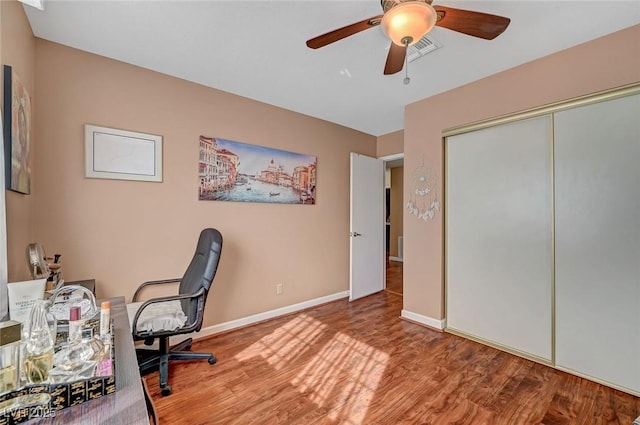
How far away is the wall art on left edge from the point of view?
4.56 feet

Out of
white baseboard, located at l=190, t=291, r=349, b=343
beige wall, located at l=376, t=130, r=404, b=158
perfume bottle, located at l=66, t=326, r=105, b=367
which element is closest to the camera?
perfume bottle, located at l=66, t=326, r=105, b=367

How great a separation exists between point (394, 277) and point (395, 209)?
2293 millimetres

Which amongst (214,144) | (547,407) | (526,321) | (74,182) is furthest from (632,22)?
(74,182)

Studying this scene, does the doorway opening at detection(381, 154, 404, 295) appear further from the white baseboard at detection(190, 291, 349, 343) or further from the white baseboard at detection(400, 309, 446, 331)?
the white baseboard at detection(400, 309, 446, 331)

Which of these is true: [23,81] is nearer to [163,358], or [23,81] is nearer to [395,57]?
[163,358]

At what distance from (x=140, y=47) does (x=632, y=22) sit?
350cm

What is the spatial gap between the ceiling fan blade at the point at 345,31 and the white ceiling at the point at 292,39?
0.30 m

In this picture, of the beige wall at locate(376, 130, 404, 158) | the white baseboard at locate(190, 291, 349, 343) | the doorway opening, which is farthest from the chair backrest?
the doorway opening

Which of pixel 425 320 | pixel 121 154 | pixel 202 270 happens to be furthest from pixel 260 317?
pixel 121 154

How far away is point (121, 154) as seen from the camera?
2.30 m

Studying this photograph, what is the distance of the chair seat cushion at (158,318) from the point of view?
1.93 metres

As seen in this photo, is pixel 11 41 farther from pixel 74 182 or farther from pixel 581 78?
pixel 581 78

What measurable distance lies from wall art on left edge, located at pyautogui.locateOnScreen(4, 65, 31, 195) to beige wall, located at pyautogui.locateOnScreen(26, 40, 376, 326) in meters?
0.37

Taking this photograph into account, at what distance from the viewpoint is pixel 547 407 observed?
70.1 inches
